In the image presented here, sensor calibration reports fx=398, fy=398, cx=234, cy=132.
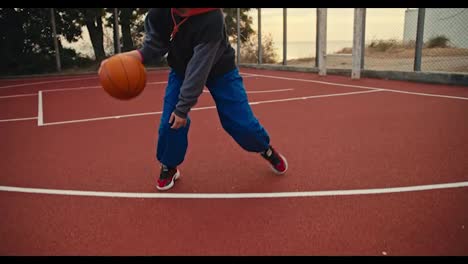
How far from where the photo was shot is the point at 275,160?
3707mm

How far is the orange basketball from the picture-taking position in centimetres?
301

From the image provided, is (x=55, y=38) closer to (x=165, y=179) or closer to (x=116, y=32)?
(x=116, y=32)

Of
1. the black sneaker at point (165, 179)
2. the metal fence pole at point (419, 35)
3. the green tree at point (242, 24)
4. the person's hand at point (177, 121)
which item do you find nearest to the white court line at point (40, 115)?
the black sneaker at point (165, 179)

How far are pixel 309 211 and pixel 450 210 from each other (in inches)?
39.6

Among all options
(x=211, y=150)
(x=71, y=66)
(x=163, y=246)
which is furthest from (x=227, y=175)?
(x=71, y=66)

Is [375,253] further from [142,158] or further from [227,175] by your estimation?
[142,158]

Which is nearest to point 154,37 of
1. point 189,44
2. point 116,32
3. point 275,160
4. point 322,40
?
point 189,44

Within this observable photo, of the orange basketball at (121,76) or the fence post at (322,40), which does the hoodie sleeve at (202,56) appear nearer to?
the orange basketball at (121,76)

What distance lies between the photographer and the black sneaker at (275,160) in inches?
144

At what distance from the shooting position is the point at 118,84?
302cm

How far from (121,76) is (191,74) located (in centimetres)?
57

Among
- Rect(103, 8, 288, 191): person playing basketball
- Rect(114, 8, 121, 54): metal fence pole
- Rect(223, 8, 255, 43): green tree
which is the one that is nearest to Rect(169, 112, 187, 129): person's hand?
Rect(103, 8, 288, 191): person playing basketball
